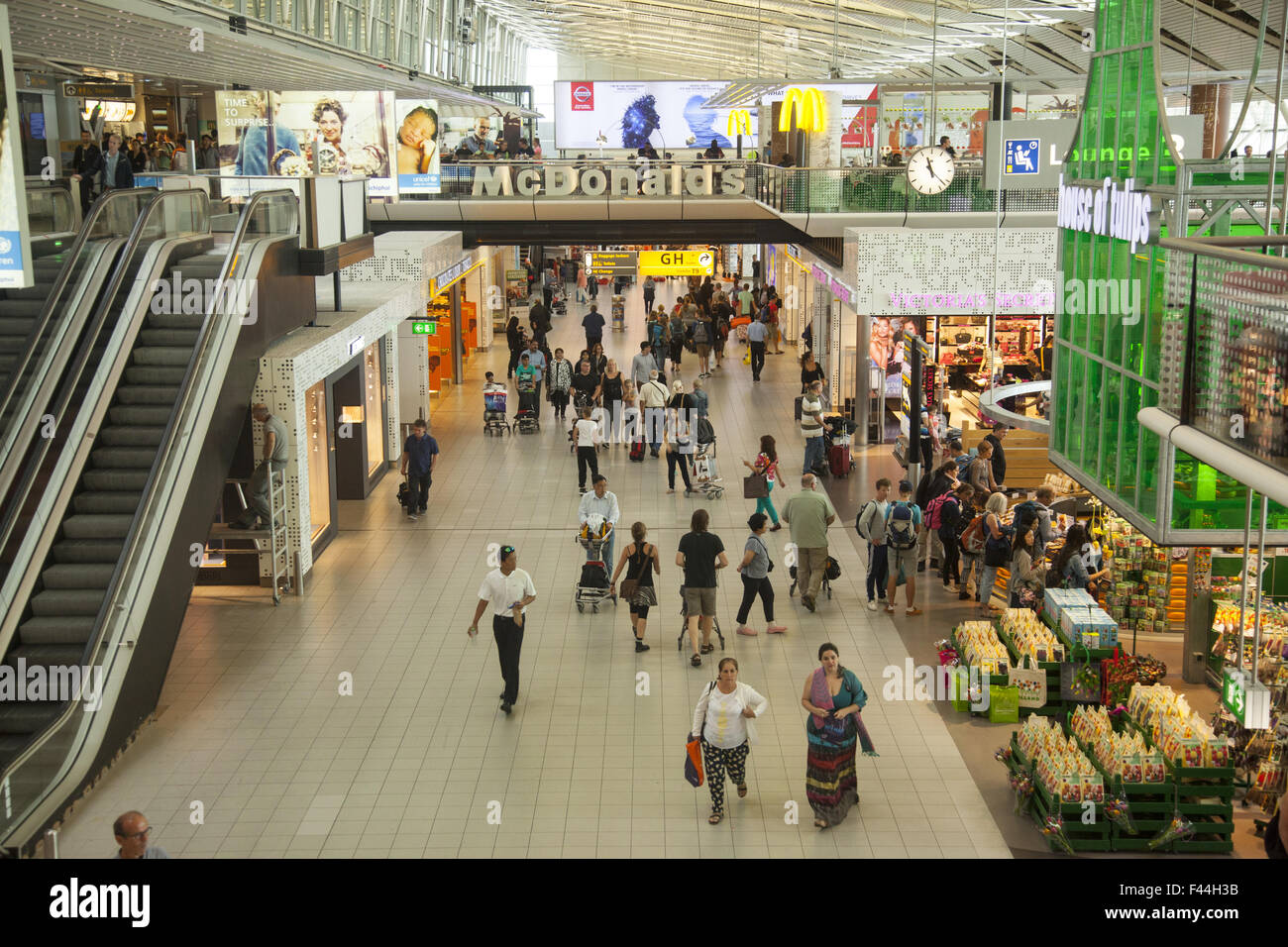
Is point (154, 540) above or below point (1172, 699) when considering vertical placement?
above

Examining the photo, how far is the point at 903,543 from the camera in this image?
13.3 meters

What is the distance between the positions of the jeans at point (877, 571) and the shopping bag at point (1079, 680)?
306 centimetres

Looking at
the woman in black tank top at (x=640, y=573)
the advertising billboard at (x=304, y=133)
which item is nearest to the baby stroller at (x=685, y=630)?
the woman in black tank top at (x=640, y=573)

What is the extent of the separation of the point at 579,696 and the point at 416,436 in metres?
6.76

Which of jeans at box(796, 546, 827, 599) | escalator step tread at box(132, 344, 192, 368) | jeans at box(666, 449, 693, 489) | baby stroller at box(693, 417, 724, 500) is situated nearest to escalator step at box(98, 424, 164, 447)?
escalator step tread at box(132, 344, 192, 368)

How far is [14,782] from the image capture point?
8039mm

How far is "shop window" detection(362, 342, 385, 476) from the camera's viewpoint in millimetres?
19219

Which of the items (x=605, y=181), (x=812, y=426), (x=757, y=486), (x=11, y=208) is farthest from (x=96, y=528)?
(x=605, y=181)

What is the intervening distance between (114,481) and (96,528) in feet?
2.04

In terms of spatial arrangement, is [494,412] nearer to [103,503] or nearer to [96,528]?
[103,503]

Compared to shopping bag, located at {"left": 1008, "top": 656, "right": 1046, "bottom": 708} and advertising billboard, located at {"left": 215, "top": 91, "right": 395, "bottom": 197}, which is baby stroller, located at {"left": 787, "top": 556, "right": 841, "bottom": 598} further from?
advertising billboard, located at {"left": 215, "top": 91, "right": 395, "bottom": 197}

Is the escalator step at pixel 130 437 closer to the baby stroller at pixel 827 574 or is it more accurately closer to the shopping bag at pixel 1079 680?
the baby stroller at pixel 827 574
